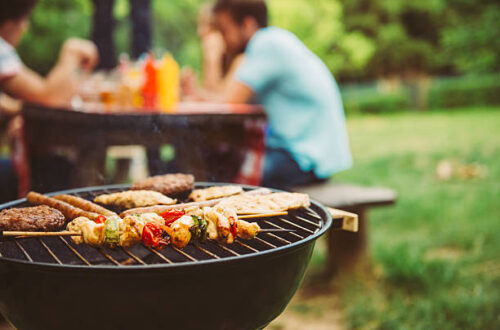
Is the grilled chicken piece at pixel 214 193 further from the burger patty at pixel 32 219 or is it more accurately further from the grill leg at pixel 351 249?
the grill leg at pixel 351 249

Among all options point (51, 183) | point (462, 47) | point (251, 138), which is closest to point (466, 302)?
point (251, 138)

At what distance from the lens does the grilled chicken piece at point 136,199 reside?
2020 millimetres

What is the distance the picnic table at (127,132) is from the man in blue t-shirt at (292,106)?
43 centimetres

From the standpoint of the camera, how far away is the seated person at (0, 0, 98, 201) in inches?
151

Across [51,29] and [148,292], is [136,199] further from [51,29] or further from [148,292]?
[51,29]

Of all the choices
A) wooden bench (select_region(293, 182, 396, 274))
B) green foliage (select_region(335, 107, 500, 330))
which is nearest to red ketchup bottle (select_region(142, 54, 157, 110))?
wooden bench (select_region(293, 182, 396, 274))

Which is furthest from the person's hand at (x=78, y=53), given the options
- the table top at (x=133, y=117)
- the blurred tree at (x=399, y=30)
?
the blurred tree at (x=399, y=30)

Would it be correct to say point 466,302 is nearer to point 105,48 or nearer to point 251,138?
point 251,138

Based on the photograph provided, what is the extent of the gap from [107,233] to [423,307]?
2.57 meters

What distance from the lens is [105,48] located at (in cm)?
837

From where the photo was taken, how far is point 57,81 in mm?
4180

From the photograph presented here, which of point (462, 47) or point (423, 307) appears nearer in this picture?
point (423, 307)

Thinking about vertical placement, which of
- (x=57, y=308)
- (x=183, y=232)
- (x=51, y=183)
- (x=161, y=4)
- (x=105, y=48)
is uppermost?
(x=161, y=4)

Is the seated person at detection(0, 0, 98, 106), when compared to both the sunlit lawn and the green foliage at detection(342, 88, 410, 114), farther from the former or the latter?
the green foliage at detection(342, 88, 410, 114)
